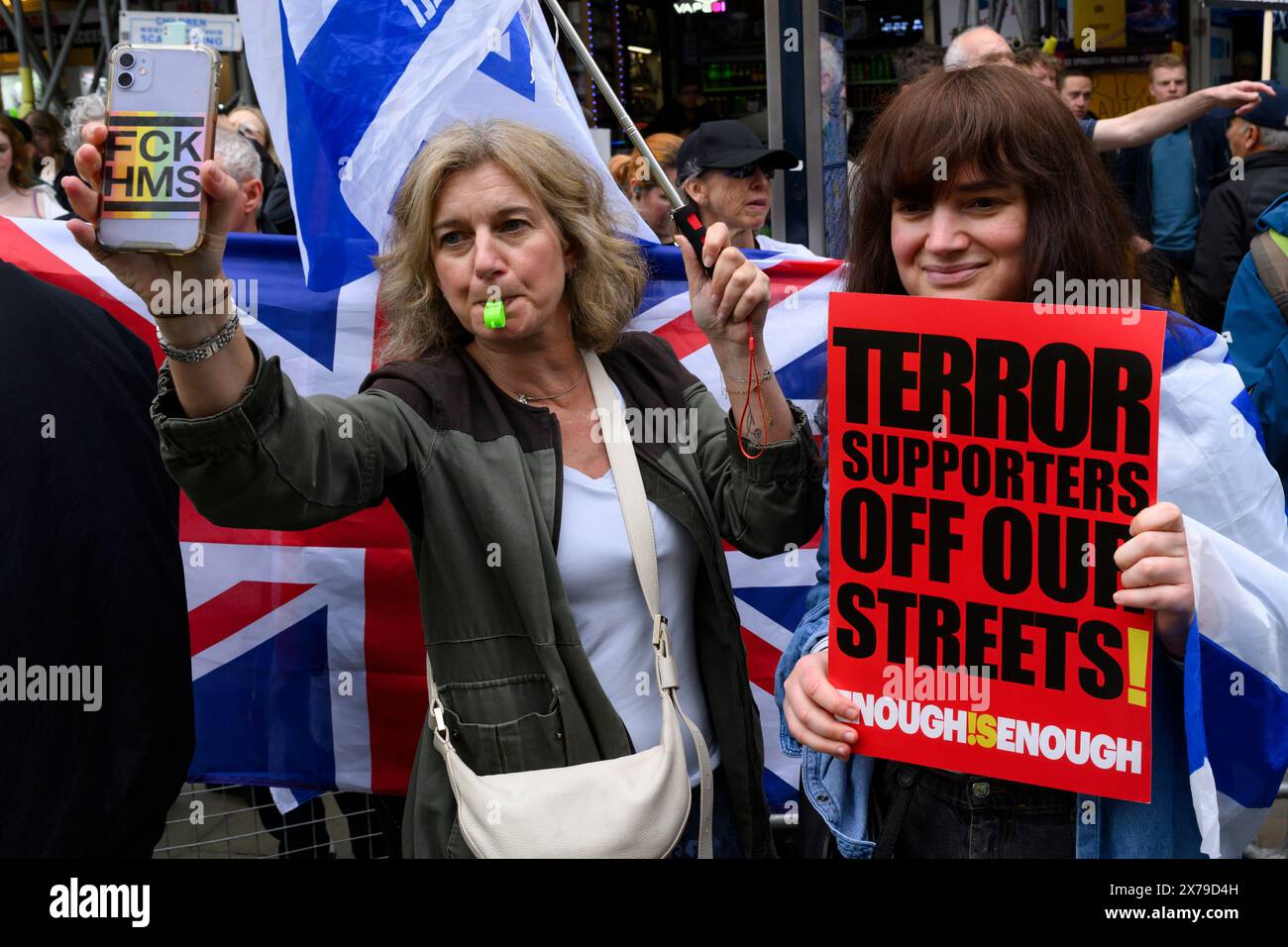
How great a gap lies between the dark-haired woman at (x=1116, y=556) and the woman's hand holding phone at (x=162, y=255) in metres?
0.89

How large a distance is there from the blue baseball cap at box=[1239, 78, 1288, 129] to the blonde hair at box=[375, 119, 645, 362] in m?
3.16

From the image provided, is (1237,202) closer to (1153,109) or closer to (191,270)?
(1153,109)

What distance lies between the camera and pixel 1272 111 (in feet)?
15.5

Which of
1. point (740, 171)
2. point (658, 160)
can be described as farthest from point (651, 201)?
point (740, 171)

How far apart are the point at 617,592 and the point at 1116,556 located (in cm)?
78

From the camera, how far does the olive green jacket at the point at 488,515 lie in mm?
1813

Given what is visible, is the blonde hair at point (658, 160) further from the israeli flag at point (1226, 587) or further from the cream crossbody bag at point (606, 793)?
the israeli flag at point (1226, 587)

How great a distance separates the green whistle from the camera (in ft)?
6.80

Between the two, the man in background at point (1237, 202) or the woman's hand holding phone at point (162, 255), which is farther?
the man in background at point (1237, 202)

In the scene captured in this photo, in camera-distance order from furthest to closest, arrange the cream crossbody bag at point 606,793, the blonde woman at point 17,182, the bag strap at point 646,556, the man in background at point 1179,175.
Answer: the man in background at point 1179,175 < the blonde woman at point 17,182 < the bag strap at point 646,556 < the cream crossbody bag at point 606,793

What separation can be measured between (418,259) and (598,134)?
1821 mm

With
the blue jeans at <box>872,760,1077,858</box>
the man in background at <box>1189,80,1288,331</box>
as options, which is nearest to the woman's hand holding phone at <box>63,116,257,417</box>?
the blue jeans at <box>872,760,1077,858</box>

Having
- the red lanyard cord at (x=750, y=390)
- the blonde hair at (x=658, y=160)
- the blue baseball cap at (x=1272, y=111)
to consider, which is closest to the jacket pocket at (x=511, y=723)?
the red lanyard cord at (x=750, y=390)

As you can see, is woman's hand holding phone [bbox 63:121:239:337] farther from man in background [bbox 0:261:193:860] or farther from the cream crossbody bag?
the cream crossbody bag
